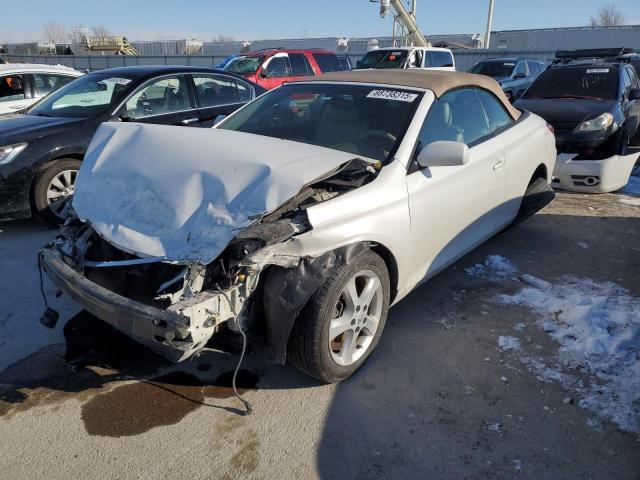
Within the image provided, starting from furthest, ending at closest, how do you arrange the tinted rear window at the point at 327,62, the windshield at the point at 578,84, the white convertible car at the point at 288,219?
the tinted rear window at the point at 327,62, the windshield at the point at 578,84, the white convertible car at the point at 288,219

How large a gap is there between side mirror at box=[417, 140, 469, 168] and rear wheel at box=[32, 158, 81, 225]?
3.57 meters

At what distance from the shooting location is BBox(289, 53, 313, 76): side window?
12.4 metres

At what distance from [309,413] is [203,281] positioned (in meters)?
0.92

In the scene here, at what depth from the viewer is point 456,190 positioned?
340 centimetres

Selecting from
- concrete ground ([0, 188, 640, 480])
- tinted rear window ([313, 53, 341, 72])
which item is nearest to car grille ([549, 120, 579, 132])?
concrete ground ([0, 188, 640, 480])

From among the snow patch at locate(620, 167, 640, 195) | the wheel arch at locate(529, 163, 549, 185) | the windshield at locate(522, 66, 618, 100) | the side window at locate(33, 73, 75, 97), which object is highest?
the side window at locate(33, 73, 75, 97)

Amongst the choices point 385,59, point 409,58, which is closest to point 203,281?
point 409,58

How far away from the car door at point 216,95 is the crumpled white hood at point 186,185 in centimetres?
295

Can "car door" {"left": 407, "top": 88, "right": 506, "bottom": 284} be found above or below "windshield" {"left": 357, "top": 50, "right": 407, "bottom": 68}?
below

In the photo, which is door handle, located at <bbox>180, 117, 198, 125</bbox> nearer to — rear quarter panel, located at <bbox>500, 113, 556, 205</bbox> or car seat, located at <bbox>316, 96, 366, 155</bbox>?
car seat, located at <bbox>316, 96, 366, 155</bbox>

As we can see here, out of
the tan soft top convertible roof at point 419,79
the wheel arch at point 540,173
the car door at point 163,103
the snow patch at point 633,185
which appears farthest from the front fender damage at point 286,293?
the snow patch at point 633,185

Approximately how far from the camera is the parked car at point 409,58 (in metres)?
14.3

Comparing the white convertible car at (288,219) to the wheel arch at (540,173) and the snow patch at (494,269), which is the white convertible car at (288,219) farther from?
the wheel arch at (540,173)

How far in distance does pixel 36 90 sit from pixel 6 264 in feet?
16.5
